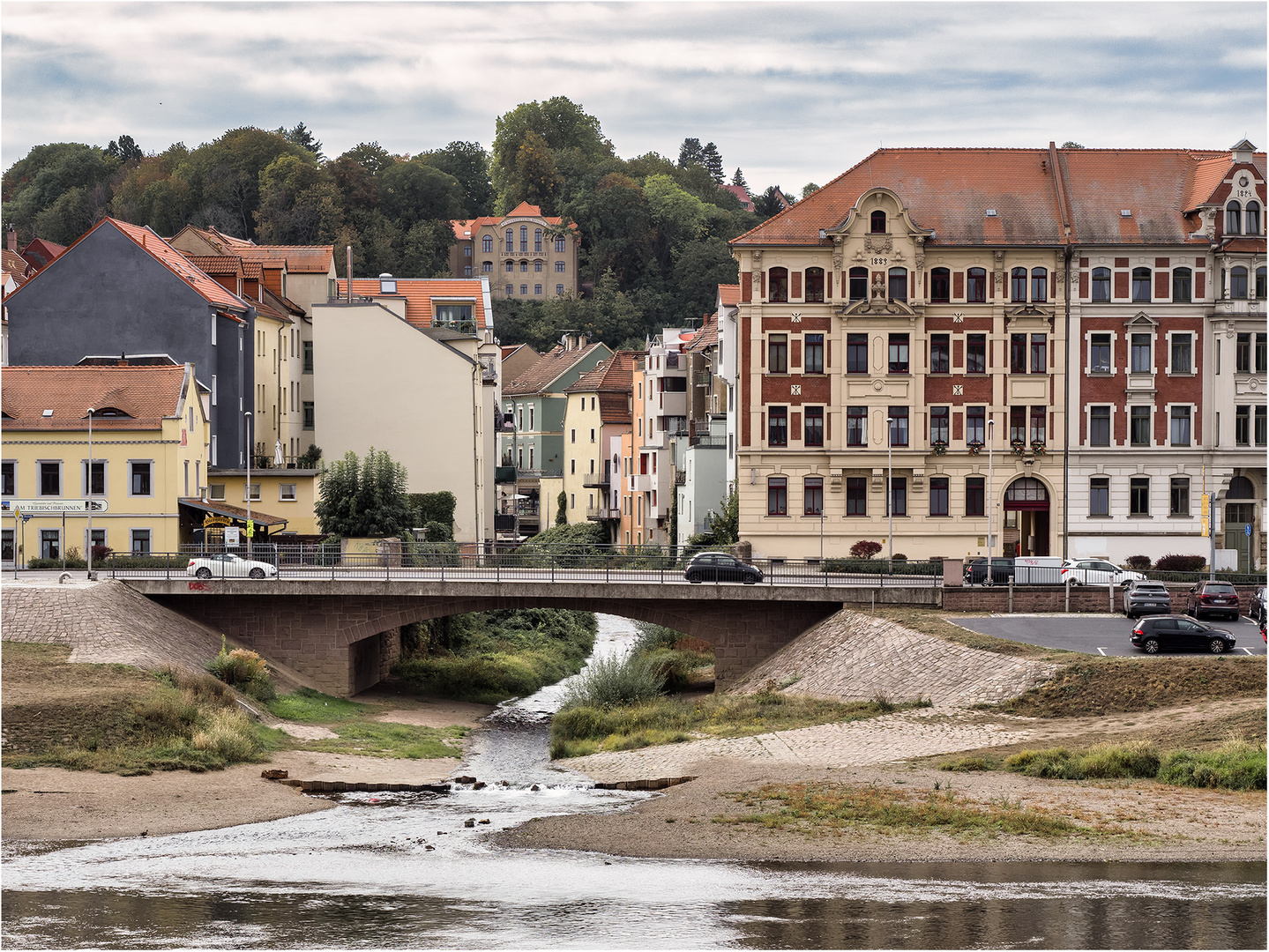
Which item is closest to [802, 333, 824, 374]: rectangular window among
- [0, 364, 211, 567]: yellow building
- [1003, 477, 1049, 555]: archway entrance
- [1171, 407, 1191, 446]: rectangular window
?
[1003, 477, 1049, 555]: archway entrance

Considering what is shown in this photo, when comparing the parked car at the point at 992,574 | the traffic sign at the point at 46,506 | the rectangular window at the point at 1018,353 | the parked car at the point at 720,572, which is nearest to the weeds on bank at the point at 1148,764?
the parked car at the point at 720,572

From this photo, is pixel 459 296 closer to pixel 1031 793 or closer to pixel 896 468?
pixel 896 468

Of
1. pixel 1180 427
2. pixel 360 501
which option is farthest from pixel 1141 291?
pixel 360 501

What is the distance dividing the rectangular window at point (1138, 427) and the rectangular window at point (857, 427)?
12567 mm

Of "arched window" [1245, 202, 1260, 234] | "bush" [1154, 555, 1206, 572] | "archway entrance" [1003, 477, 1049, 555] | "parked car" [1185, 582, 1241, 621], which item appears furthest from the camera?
"archway entrance" [1003, 477, 1049, 555]

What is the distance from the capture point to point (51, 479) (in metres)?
74.1

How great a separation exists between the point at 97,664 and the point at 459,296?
55.0 meters

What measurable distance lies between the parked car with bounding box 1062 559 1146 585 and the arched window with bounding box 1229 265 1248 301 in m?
18.1

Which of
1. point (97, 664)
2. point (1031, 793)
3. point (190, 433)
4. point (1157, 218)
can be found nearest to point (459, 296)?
point (190, 433)

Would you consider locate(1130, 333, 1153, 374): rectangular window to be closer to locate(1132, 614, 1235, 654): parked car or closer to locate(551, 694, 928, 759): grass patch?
locate(1132, 614, 1235, 654): parked car

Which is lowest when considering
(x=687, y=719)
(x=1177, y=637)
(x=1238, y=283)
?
(x=687, y=719)

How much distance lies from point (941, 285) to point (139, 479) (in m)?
38.0

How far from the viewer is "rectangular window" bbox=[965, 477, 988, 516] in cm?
7888

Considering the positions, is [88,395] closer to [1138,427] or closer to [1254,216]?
[1138,427]
